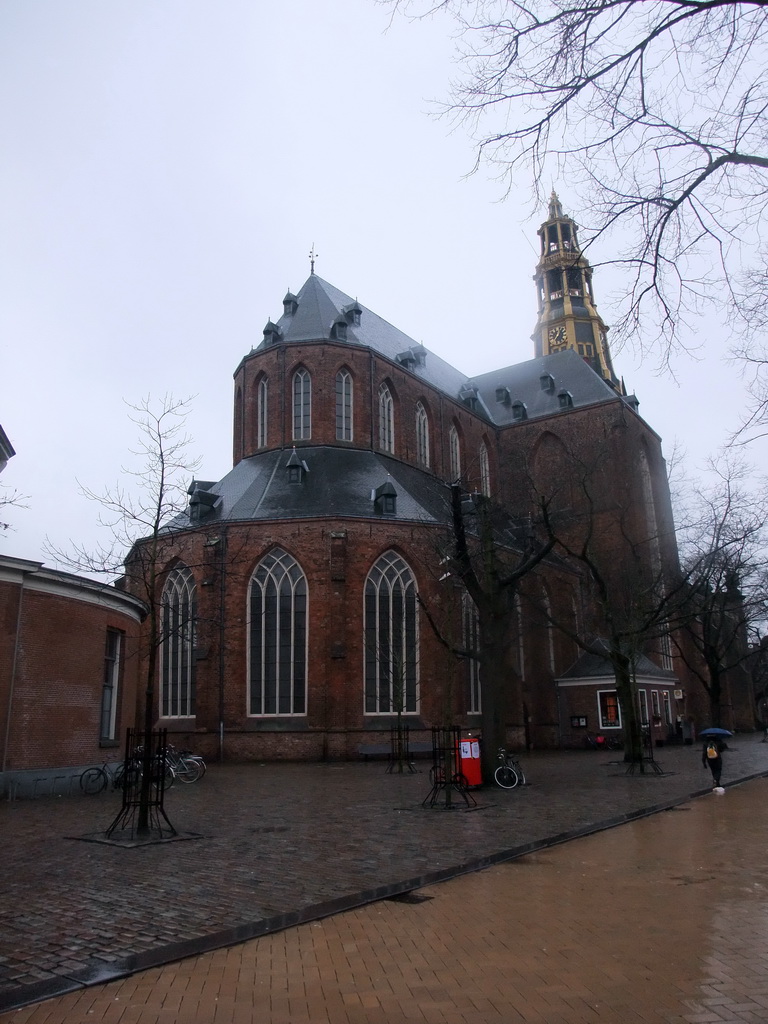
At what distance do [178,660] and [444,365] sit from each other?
24724 mm

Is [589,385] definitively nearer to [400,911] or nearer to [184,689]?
[184,689]

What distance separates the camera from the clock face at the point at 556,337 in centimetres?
5572

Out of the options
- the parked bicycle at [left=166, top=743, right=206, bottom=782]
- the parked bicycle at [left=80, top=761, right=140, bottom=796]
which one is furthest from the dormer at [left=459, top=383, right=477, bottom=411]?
the parked bicycle at [left=80, top=761, right=140, bottom=796]

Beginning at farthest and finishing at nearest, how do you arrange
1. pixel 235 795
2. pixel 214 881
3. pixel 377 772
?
pixel 377 772 → pixel 235 795 → pixel 214 881

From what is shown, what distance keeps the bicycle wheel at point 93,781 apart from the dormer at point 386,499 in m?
14.2

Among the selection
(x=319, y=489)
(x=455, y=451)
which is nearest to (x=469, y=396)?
(x=455, y=451)

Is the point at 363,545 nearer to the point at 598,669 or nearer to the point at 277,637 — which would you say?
the point at 277,637

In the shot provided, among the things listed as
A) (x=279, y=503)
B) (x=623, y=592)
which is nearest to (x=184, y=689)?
(x=279, y=503)

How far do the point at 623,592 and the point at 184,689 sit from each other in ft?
54.3

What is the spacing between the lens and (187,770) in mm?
19688

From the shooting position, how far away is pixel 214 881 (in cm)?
795

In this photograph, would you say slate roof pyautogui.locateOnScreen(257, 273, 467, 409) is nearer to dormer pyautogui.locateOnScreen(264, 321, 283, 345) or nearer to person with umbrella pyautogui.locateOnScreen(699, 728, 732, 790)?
dormer pyautogui.locateOnScreen(264, 321, 283, 345)

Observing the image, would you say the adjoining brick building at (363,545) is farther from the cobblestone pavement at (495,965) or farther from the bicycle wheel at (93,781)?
the cobblestone pavement at (495,965)

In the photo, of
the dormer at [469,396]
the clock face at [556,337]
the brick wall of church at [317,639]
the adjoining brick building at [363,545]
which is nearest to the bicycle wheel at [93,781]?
the adjoining brick building at [363,545]
